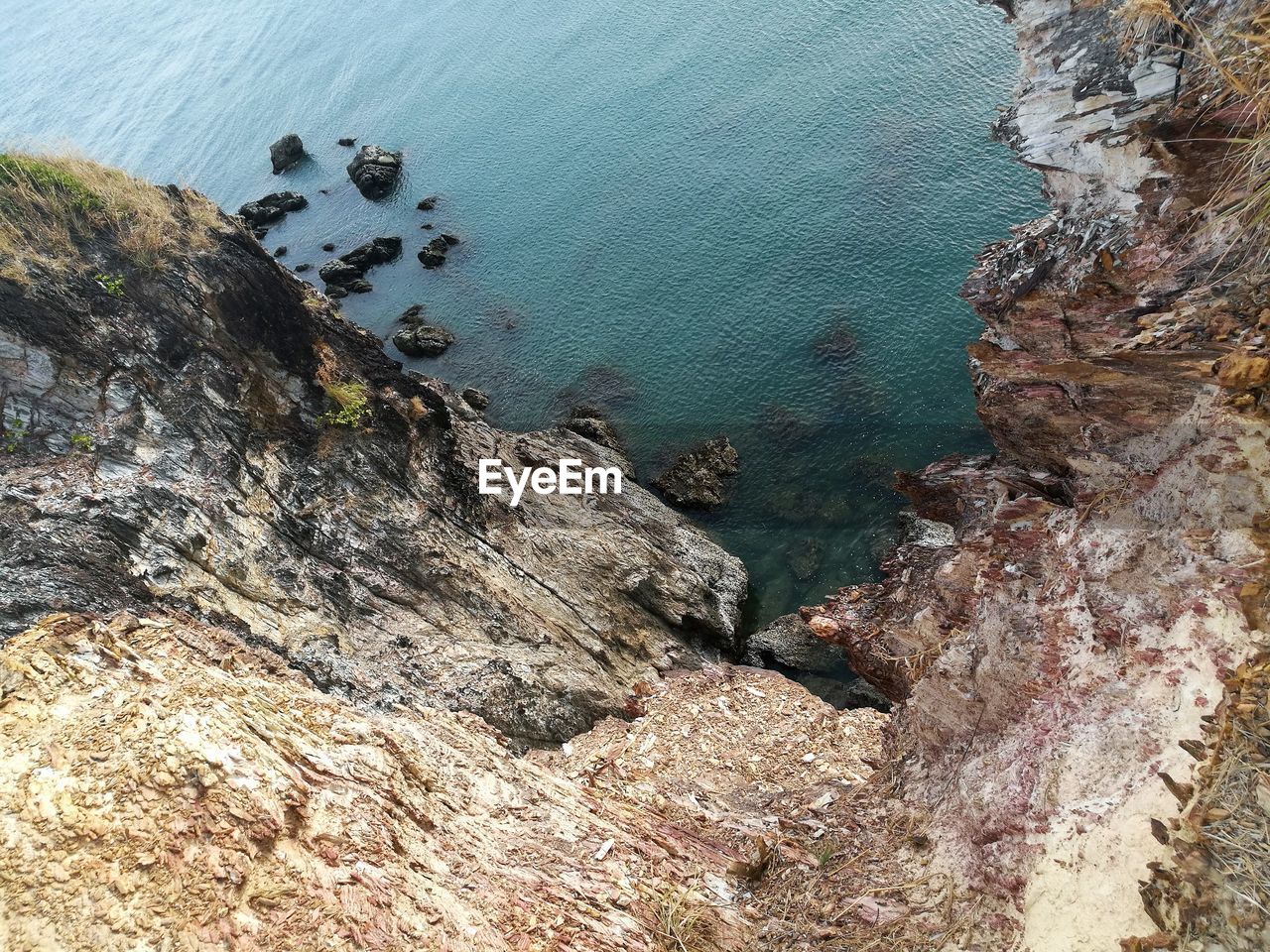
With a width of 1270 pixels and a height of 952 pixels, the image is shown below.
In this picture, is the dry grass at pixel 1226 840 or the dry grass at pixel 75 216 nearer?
the dry grass at pixel 1226 840

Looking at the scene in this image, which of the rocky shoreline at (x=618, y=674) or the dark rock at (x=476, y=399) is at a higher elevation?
the dark rock at (x=476, y=399)

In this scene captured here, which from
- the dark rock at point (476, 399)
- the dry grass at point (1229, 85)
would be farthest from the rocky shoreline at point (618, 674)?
the dark rock at point (476, 399)

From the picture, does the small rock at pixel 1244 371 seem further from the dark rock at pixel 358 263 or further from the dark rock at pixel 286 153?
the dark rock at pixel 286 153

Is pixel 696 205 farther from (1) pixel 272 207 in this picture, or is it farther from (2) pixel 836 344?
(1) pixel 272 207

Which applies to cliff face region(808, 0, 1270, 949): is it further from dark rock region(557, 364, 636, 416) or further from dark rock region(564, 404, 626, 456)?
dark rock region(557, 364, 636, 416)

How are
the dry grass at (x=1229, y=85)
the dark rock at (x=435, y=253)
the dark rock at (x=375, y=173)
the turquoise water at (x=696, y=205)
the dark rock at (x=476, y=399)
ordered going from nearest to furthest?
the dry grass at (x=1229, y=85) < the turquoise water at (x=696, y=205) < the dark rock at (x=476, y=399) < the dark rock at (x=435, y=253) < the dark rock at (x=375, y=173)

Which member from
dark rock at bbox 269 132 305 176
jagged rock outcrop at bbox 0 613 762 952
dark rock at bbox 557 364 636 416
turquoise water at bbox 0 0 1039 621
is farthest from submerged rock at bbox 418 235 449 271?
jagged rock outcrop at bbox 0 613 762 952

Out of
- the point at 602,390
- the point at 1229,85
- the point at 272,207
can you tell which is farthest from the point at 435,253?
the point at 1229,85
